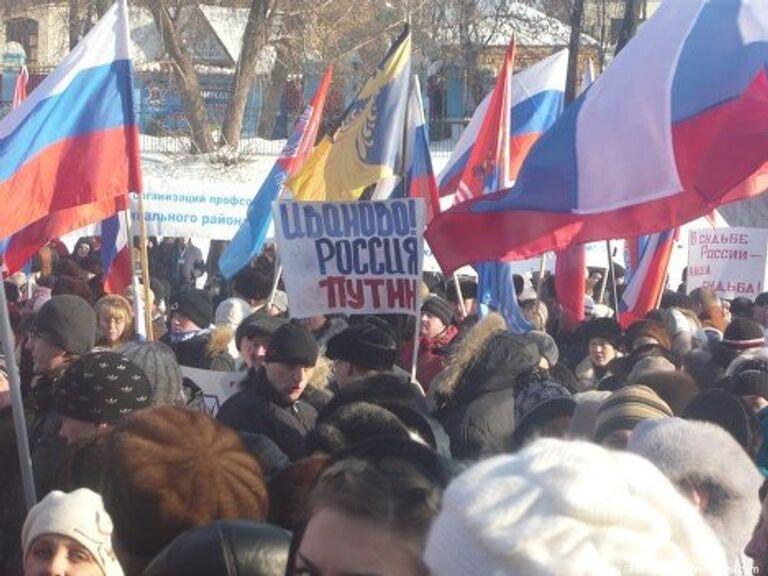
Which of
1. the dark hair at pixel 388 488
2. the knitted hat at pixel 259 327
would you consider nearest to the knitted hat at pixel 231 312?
the knitted hat at pixel 259 327

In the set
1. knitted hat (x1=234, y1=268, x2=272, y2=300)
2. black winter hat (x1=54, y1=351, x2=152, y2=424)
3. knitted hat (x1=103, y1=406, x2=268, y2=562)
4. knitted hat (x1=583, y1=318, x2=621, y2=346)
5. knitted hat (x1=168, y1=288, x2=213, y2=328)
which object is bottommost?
knitted hat (x1=234, y1=268, x2=272, y2=300)

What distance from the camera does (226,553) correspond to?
7.49 feet

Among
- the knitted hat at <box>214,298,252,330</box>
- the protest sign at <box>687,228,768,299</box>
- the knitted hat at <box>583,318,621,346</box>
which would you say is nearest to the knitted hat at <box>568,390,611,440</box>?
the knitted hat at <box>583,318,621,346</box>

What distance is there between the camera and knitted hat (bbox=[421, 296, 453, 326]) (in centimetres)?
886

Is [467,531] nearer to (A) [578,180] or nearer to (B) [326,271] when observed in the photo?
(A) [578,180]

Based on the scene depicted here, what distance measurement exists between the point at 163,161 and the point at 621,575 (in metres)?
30.3

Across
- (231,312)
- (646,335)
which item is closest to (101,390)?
(646,335)

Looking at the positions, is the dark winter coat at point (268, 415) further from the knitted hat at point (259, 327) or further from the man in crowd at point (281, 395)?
the knitted hat at point (259, 327)

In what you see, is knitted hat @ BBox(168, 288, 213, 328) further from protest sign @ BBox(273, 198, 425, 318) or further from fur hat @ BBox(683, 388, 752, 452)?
fur hat @ BBox(683, 388, 752, 452)

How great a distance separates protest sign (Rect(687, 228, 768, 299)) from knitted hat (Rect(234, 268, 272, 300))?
3766 millimetres

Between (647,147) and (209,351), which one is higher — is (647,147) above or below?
above

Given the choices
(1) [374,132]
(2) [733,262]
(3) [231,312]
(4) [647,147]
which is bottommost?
(2) [733,262]

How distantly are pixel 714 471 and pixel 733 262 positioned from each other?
1027 centimetres

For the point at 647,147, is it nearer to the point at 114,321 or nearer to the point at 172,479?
the point at 114,321
